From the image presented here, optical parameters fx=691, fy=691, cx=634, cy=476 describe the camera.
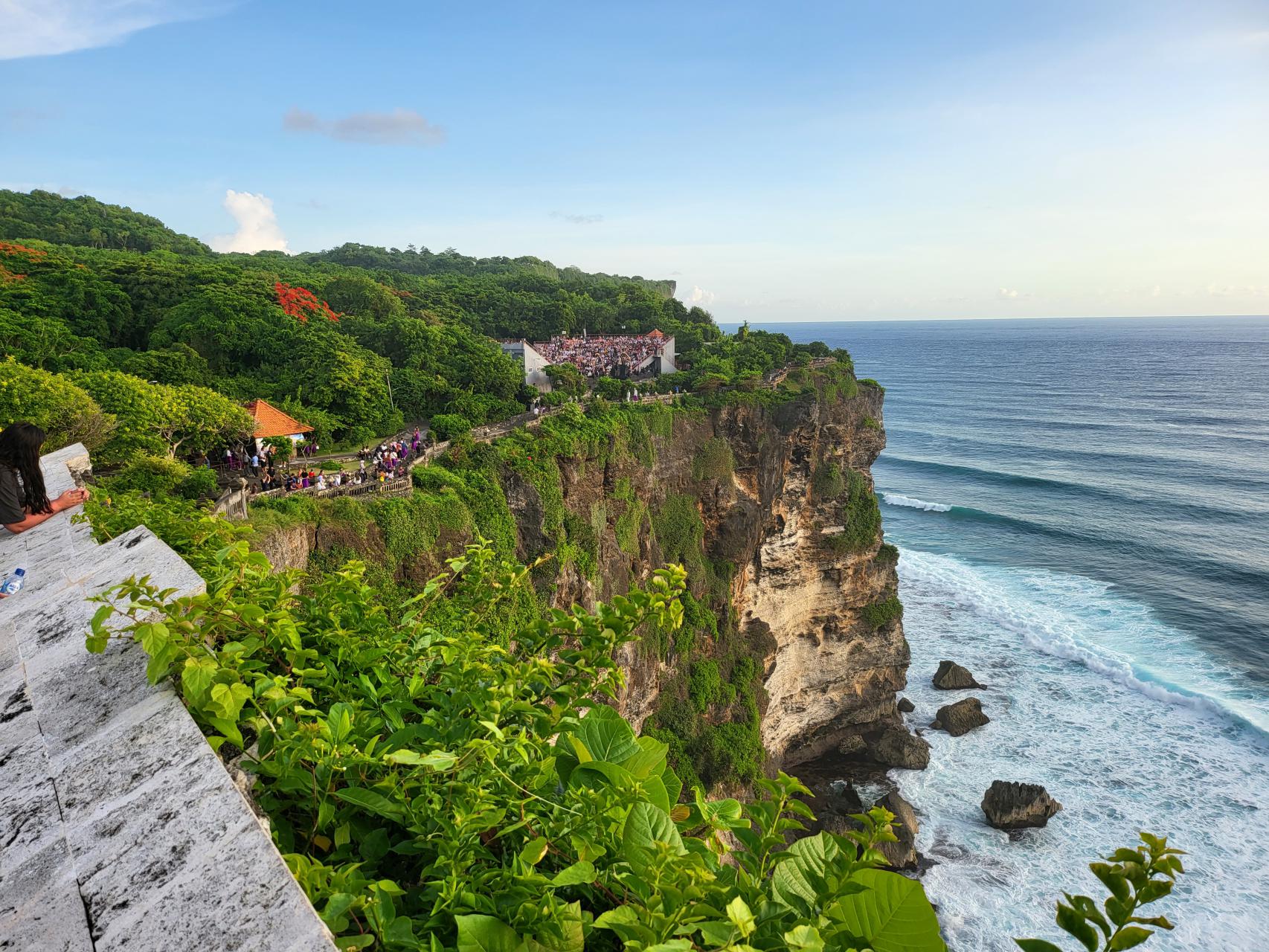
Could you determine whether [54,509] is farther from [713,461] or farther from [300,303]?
[300,303]

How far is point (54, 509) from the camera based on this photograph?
Answer: 770 cm

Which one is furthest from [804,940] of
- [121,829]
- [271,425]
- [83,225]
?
[83,225]

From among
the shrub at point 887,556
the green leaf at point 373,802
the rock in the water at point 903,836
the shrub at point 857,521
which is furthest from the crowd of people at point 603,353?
the green leaf at point 373,802

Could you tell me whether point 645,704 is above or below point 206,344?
below

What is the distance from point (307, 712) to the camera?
305 centimetres

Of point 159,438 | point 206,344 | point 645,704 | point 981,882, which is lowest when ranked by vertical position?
point 981,882

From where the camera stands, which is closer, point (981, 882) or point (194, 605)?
point (194, 605)

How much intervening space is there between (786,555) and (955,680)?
12275 mm

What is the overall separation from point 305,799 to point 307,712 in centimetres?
38

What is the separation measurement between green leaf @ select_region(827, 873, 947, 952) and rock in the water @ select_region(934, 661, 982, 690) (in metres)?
39.6

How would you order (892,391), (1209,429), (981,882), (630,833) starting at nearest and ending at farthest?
(630,833)
(981,882)
(1209,429)
(892,391)

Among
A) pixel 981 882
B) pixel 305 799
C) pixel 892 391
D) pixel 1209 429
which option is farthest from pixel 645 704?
pixel 892 391

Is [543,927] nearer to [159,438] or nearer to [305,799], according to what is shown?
[305,799]

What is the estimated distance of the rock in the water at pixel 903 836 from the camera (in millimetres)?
25875
